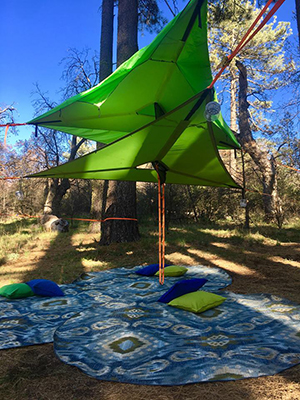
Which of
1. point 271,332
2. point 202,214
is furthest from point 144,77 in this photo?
point 202,214

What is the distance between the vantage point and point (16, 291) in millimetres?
2625

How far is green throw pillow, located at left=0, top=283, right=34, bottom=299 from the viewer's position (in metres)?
2.60

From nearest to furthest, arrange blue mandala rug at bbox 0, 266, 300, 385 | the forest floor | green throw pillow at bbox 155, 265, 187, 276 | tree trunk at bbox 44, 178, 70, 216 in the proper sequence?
the forest floor
blue mandala rug at bbox 0, 266, 300, 385
green throw pillow at bbox 155, 265, 187, 276
tree trunk at bbox 44, 178, 70, 216

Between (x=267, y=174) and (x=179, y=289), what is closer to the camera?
(x=179, y=289)

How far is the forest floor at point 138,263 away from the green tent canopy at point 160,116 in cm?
130

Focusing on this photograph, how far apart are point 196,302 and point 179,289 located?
0.85 feet

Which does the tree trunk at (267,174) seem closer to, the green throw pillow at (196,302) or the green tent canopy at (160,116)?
the green tent canopy at (160,116)

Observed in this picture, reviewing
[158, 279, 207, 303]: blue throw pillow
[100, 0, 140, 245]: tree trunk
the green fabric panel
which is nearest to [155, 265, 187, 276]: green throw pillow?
[158, 279, 207, 303]: blue throw pillow

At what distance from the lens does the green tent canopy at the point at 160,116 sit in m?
2.38

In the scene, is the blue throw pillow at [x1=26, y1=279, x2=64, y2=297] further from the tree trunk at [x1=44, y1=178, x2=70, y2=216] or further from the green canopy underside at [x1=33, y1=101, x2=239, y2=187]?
the tree trunk at [x1=44, y1=178, x2=70, y2=216]

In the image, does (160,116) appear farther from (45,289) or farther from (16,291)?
(16,291)

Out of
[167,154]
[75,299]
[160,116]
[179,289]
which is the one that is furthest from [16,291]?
[160,116]

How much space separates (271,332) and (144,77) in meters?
2.52

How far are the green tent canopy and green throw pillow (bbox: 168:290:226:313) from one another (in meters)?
1.39
